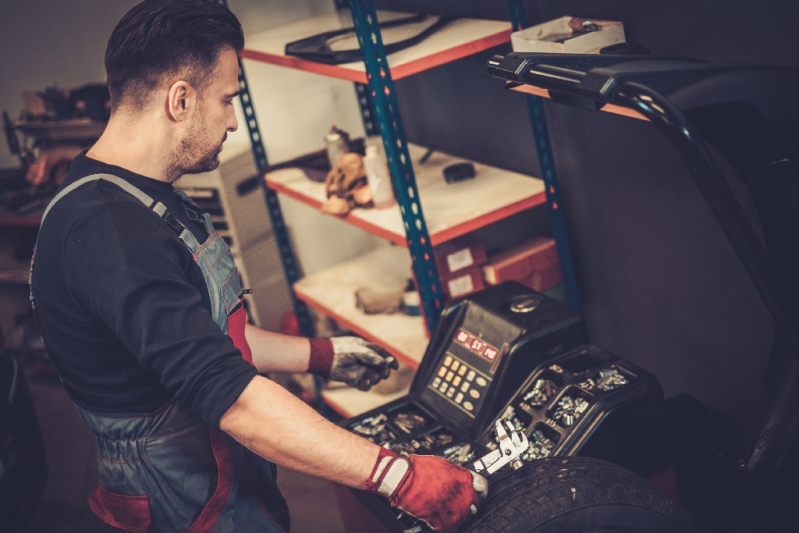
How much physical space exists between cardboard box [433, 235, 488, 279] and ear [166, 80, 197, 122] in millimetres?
1209

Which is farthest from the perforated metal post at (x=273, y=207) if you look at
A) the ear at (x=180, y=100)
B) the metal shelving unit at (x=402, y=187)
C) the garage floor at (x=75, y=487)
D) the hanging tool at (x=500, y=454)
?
the hanging tool at (x=500, y=454)

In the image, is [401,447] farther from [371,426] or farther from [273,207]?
[273,207]

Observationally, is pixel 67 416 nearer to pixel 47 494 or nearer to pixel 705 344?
pixel 47 494

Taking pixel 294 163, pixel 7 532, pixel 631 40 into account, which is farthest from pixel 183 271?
pixel 294 163

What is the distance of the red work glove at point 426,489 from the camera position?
1631 millimetres

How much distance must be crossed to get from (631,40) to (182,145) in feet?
4.03

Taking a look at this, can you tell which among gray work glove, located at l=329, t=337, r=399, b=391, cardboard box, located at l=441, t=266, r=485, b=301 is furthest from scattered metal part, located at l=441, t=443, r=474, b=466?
cardboard box, located at l=441, t=266, r=485, b=301

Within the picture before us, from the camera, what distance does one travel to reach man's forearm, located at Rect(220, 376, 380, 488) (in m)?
1.59

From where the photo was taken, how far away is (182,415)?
5.99 ft

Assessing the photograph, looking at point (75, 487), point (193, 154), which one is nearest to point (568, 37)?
point (193, 154)

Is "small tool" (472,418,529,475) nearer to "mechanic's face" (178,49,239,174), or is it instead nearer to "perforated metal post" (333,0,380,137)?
"mechanic's face" (178,49,239,174)

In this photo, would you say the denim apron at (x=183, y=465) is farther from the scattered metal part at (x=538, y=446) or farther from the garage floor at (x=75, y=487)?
the garage floor at (x=75, y=487)

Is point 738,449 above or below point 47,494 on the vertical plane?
above

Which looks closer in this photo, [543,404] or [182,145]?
[182,145]
